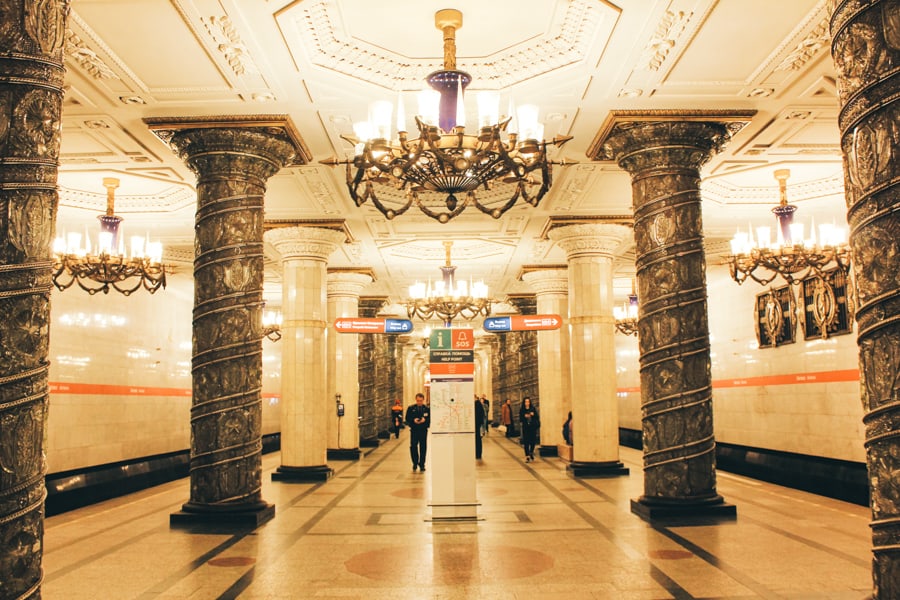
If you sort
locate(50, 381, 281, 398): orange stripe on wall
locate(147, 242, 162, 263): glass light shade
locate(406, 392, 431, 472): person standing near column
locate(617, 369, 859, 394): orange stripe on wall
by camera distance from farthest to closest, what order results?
locate(406, 392, 431, 472): person standing near column, locate(50, 381, 281, 398): orange stripe on wall, locate(617, 369, 859, 394): orange stripe on wall, locate(147, 242, 162, 263): glass light shade

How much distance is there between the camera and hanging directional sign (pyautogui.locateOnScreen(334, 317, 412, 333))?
15766mm

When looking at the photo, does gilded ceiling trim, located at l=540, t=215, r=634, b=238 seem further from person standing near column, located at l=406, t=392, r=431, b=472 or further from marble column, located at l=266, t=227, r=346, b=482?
person standing near column, located at l=406, t=392, r=431, b=472

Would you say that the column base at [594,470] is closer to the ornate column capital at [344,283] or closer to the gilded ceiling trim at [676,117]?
the gilded ceiling trim at [676,117]

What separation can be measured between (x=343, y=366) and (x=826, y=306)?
1144 centimetres

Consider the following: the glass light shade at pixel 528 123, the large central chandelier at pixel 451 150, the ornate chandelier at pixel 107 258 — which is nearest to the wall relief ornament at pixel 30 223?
the large central chandelier at pixel 451 150

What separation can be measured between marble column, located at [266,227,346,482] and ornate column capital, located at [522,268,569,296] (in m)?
6.41

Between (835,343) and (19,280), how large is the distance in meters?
13.0

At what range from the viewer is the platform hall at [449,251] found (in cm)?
311

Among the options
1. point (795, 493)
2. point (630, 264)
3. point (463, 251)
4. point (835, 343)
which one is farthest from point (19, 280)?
point (630, 264)

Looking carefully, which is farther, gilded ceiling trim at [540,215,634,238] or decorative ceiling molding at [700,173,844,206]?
gilded ceiling trim at [540,215,634,238]

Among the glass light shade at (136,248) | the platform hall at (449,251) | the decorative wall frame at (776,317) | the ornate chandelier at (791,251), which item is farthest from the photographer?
the decorative wall frame at (776,317)

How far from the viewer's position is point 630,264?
1802cm

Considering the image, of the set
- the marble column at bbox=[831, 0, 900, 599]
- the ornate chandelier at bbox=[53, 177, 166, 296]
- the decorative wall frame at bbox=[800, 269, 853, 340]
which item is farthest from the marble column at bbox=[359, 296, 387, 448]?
the marble column at bbox=[831, 0, 900, 599]

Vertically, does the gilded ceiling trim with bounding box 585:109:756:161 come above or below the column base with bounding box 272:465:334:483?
above
